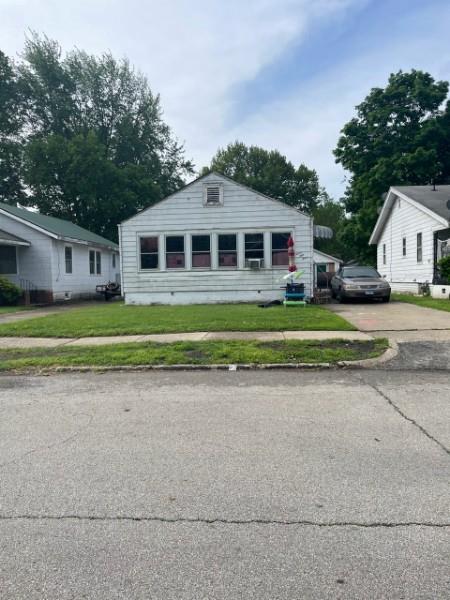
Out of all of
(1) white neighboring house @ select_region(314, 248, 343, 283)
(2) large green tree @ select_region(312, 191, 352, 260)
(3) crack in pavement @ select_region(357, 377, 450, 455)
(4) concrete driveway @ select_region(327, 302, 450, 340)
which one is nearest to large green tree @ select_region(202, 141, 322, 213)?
(2) large green tree @ select_region(312, 191, 352, 260)

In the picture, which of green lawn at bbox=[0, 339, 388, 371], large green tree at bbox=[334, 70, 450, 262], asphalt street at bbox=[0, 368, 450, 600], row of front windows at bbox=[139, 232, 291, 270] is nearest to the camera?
asphalt street at bbox=[0, 368, 450, 600]

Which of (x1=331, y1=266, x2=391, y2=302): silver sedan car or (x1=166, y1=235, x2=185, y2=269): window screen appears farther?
(x1=166, y1=235, x2=185, y2=269): window screen

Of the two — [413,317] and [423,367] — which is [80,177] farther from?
[423,367]

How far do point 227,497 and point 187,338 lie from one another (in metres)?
6.08

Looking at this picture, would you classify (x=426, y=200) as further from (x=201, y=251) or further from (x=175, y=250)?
(x=175, y=250)

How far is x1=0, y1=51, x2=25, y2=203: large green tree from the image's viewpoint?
36.5m

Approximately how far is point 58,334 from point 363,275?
1243 centimetres

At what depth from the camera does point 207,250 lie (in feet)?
56.4

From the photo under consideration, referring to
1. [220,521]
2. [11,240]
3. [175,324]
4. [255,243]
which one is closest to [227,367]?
[220,521]

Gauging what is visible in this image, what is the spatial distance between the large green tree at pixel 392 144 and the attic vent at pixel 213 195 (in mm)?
15348

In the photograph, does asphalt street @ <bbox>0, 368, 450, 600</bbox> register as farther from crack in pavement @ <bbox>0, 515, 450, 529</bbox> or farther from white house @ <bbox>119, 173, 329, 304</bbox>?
white house @ <bbox>119, 173, 329, 304</bbox>

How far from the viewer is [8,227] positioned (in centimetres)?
2144

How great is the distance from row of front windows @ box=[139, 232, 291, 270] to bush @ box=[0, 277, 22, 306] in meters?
7.06

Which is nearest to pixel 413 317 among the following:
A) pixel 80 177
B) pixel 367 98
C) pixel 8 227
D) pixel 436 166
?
pixel 8 227
